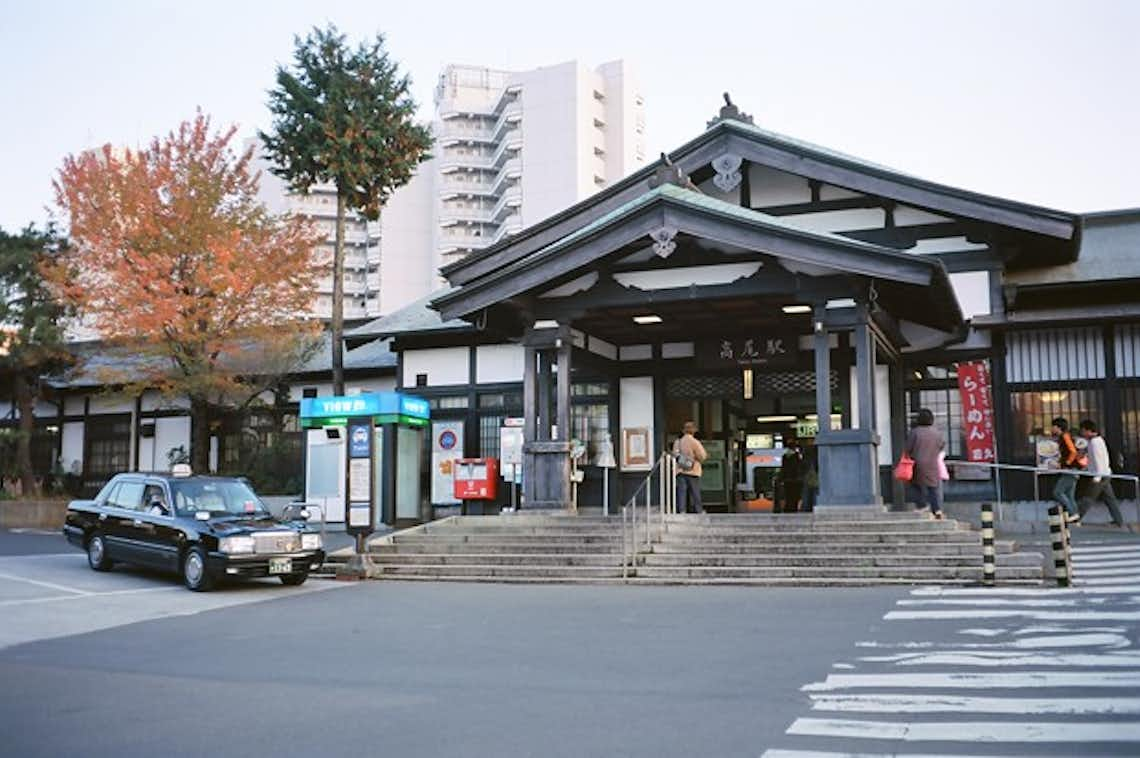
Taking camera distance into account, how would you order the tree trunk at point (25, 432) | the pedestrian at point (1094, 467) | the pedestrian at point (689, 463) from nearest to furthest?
the pedestrian at point (1094, 467) < the pedestrian at point (689, 463) < the tree trunk at point (25, 432)

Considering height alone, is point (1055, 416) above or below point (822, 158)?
below

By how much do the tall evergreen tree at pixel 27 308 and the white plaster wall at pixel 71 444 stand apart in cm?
260

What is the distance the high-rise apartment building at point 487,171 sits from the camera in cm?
7656

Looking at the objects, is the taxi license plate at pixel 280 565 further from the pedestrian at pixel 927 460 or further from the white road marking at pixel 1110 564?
the white road marking at pixel 1110 564

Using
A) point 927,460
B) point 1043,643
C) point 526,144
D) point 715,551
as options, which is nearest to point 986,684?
point 1043,643

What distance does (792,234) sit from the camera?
49.8 ft

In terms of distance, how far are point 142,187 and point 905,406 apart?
55.5 ft

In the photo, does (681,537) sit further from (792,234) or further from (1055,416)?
(1055,416)

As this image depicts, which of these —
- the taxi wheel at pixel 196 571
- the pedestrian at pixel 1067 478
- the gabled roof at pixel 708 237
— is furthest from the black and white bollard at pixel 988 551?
the taxi wheel at pixel 196 571

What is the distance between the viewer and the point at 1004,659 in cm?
809

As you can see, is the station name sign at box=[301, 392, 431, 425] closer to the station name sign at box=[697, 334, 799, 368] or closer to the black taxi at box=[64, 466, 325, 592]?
the black taxi at box=[64, 466, 325, 592]

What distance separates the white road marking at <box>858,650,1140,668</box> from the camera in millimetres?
7871

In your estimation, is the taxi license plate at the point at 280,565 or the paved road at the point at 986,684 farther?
the taxi license plate at the point at 280,565

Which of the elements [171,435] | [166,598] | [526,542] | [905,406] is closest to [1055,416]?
[905,406]
